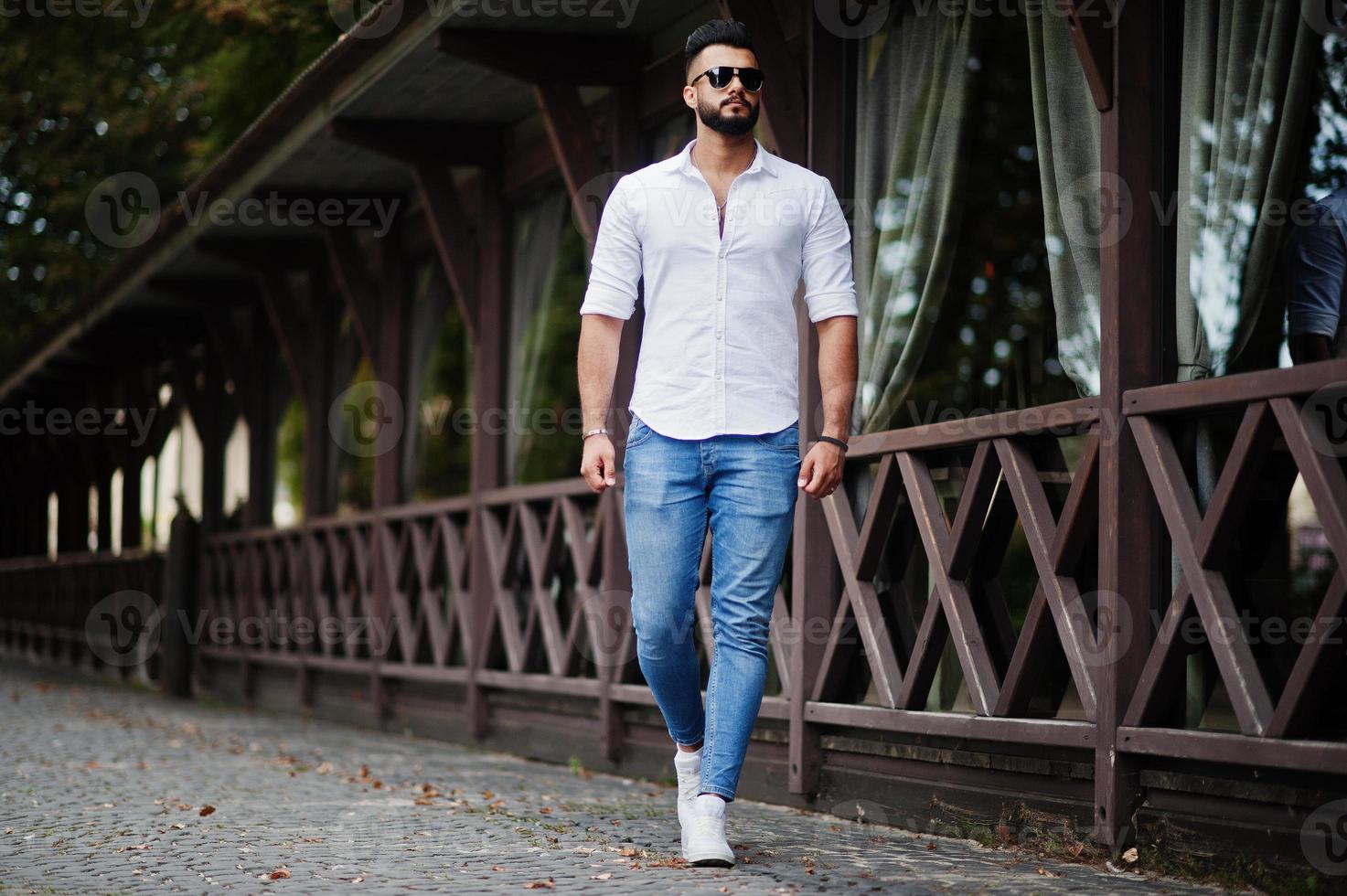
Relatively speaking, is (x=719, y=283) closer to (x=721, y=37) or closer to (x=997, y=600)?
(x=721, y=37)

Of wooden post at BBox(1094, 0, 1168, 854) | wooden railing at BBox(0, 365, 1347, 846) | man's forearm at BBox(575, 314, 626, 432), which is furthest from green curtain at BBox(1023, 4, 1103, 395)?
man's forearm at BBox(575, 314, 626, 432)

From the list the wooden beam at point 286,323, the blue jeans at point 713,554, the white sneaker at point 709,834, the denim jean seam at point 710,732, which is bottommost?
the white sneaker at point 709,834

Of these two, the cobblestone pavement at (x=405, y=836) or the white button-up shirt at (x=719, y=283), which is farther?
the white button-up shirt at (x=719, y=283)

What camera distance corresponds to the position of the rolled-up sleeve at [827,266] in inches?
181

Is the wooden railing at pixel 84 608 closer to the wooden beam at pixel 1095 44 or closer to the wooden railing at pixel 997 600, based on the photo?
the wooden railing at pixel 997 600

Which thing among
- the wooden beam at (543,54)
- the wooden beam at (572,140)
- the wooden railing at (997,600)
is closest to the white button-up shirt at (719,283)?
the wooden railing at (997,600)

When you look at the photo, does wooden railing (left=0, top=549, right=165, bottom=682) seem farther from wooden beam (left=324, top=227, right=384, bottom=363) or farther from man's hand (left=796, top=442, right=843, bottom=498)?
man's hand (left=796, top=442, right=843, bottom=498)

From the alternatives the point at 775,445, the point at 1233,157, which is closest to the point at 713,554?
the point at 775,445

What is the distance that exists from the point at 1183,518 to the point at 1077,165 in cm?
117

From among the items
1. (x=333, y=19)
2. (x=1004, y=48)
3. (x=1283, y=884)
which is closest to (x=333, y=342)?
(x=333, y=19)

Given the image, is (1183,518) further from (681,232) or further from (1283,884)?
(681,232)

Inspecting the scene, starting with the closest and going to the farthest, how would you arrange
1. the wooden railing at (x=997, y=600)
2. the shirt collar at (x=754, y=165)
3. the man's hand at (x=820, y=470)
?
the wooden railing at (x=997, y=600)
the man's hand at (x=820, y=470)
the shirt collar at (x=754, y=165)

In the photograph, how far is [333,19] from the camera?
13516 mm

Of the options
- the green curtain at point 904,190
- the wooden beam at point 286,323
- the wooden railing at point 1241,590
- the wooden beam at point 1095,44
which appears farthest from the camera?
the wooden beam at point 286,323
